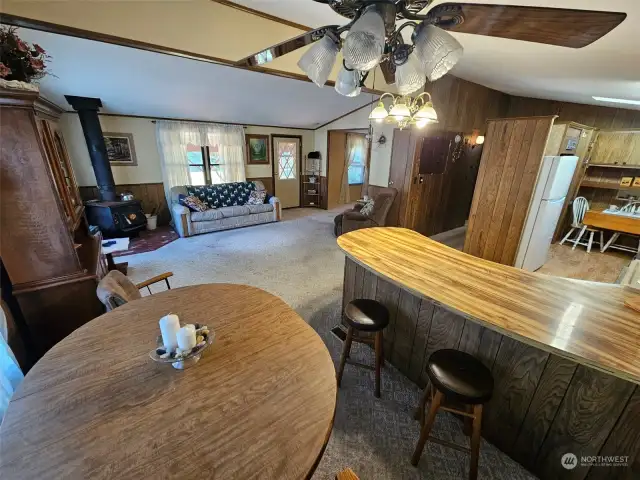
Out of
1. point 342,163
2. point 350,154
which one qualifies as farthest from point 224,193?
point 350,154

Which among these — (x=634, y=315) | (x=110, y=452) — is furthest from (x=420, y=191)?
(x=110, y=452)

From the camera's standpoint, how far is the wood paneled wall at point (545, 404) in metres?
1.14

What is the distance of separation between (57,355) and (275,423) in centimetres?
99

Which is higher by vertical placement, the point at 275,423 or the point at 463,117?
the point at 463,117

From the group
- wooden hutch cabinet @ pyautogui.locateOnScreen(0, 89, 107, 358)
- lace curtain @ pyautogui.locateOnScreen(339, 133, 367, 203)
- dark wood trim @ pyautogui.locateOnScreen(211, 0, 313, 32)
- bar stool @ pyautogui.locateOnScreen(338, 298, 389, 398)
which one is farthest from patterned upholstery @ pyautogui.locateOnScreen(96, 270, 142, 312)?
lace curtain @ pyautogui.locateOnScreen(339, 133, 367, 203)

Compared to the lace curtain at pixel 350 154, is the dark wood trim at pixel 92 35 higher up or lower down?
higher up

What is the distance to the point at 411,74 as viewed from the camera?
3.95 ft

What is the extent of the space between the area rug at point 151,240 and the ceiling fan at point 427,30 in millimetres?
4273

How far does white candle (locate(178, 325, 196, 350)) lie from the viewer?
1.08 metres

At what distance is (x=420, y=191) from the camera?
4.92 metres

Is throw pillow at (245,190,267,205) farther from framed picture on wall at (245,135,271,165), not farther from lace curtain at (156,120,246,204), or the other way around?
framed picture on wall at (245,135,271,165)

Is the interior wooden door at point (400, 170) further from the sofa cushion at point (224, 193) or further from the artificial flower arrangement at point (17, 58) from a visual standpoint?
the artificial flower arrangement at point (17, 58)

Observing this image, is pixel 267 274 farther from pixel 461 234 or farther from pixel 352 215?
pixel 461 234

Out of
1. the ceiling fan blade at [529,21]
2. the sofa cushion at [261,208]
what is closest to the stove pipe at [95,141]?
the sofa cushion at [261,208]
